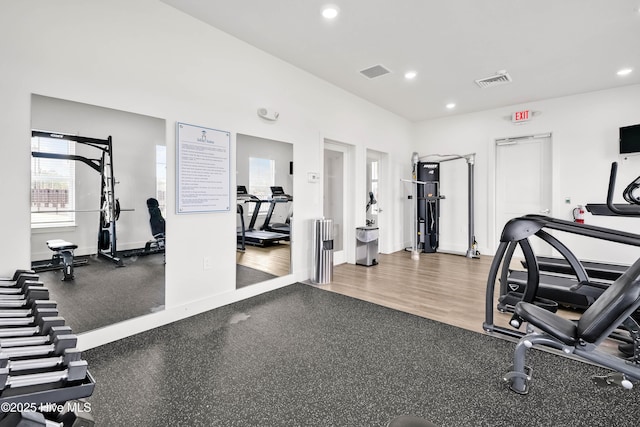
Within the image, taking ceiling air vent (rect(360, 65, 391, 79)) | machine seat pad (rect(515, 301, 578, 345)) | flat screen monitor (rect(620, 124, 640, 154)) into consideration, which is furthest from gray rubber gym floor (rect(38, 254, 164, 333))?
flat screen monitor (rect(620, 124, 640, 154))

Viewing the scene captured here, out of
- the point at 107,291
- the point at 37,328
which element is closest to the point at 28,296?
the point at 37,328

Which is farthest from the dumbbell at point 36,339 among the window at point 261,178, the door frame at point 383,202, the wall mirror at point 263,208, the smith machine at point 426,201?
the smith machine at point 426,201

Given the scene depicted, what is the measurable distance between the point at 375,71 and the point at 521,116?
315cm

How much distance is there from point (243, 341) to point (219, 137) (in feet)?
6.49

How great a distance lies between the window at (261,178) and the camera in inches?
142

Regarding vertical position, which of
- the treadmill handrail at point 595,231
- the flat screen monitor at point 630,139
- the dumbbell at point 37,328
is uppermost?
the flat screen monitor at point 630,139

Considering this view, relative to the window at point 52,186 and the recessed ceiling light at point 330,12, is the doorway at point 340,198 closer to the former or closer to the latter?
the recessed ceiling light at point 330,12

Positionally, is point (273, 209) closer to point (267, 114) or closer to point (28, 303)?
point (267, 114)

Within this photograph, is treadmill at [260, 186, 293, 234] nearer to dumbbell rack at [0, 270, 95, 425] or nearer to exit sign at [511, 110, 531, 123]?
dumbbell rack at [0, 270, 95, 425]

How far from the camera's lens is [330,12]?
9.49ft

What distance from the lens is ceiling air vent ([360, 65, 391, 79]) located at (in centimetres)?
412

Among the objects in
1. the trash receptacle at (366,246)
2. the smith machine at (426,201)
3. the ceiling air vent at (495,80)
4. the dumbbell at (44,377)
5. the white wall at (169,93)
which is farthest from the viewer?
the smith machine at (426,201)

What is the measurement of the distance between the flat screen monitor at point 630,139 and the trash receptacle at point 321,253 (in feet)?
15.1

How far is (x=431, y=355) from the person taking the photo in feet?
7.49
